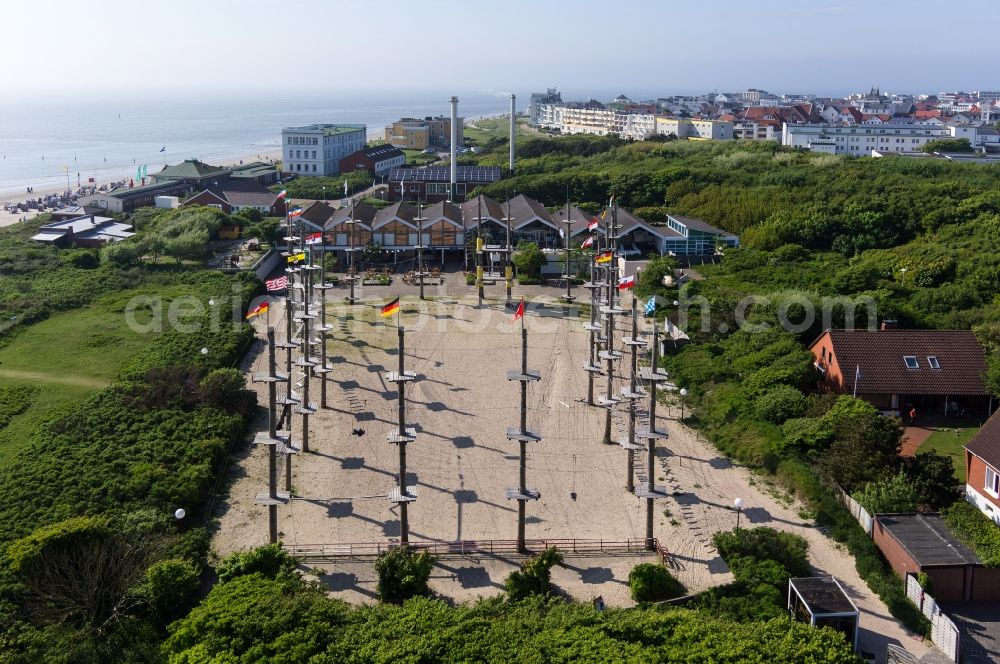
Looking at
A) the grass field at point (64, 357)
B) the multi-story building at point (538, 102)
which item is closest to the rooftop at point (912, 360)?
the grass field at point (64, 357)

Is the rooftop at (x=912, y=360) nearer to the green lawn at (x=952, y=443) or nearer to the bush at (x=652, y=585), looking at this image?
the green lawn at (x=952, y=443)

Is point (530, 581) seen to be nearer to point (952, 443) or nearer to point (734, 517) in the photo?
point (734, 517)

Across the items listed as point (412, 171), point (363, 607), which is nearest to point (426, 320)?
point (363, 607)

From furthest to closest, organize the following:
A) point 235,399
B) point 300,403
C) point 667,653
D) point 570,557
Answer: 1. point 235,399
2. point 300,403
3. point 570,557
4. point 667,653

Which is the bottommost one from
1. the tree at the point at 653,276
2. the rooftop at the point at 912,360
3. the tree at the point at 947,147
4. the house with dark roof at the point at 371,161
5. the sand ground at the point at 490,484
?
the sand ground at the point at 490,484

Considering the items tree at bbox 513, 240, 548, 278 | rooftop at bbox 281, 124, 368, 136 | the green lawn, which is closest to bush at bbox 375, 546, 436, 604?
the green lawn

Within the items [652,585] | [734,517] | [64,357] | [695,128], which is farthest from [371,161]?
[652,585]

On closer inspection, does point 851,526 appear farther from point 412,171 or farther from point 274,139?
point 274,139
